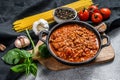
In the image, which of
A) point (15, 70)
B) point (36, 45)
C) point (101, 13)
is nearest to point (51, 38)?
point (36, 45)

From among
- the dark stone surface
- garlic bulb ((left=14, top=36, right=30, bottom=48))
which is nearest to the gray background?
the dark stone surface

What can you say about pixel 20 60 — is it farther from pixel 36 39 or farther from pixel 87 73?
pixel 87 73

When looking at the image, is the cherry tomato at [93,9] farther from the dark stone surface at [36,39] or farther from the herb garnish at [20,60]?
the herb garnish at [20,60]

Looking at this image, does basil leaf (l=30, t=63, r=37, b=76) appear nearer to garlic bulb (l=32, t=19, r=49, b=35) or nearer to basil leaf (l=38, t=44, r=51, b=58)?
basil leaf (l=38, t=44, r=51, b=58)

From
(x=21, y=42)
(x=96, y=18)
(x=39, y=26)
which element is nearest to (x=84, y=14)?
(x=96, y=18)

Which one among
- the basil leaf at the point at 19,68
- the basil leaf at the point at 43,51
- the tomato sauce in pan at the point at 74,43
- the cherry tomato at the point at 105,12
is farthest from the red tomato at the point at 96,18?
the basil leaf at the point at 19,68

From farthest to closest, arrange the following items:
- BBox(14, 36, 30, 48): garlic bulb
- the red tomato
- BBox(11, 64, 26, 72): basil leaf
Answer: the red tomato, BBox(14, 36, 30, 48): garlic bulb, BBox(11, 64, 26, 72): basil leaf

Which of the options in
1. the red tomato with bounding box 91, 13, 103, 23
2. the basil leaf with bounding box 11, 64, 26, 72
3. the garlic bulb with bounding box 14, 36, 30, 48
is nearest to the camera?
the basil leaf with bounding box 11, 64, 26, 72

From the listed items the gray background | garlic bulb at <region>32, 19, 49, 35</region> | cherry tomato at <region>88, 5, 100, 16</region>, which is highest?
garlic bulb at <region>32, 19, 49, 35</region>
